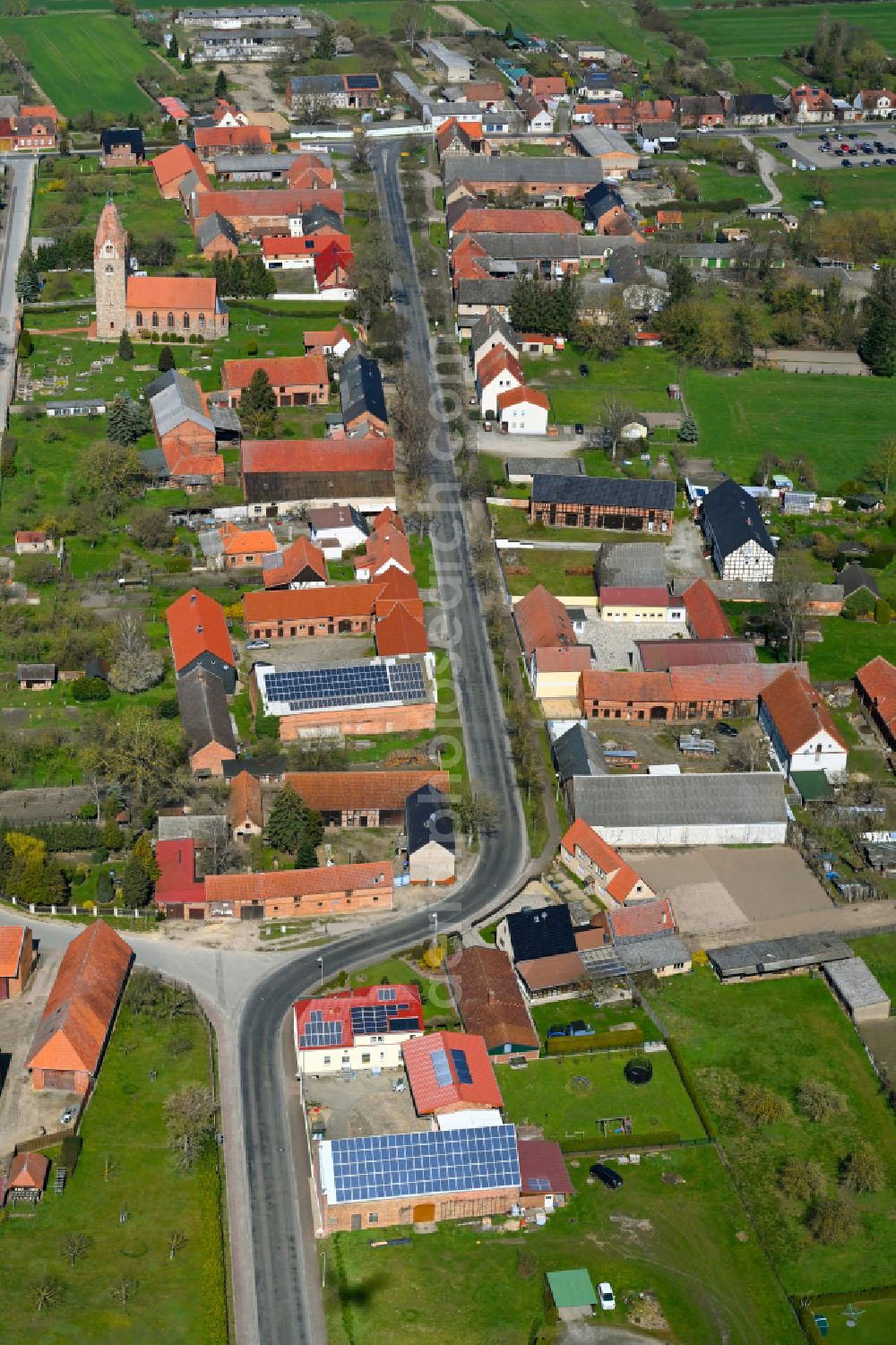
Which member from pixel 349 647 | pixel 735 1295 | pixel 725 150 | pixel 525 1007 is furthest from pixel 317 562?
pixel 725 150

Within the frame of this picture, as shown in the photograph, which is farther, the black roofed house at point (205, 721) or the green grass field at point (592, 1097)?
the black roofed house at point (205, 721)

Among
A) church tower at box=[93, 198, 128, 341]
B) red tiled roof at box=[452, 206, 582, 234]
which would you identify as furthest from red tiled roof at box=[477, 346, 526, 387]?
church tower at box=[93, 198, 128, 341]

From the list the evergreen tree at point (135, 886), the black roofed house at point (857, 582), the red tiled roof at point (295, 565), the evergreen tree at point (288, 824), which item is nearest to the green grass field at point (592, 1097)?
the evergreen tree at point (288, 824)

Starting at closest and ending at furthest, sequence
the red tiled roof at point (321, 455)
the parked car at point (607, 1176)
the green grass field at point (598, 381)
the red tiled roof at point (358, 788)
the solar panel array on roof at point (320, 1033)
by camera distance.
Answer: the parked car at point (607, 1176) → the solar panel array on roof at point (320, 1033) → the red tiled roof at point (358, 788) → the red tiled roof at point (321, 455) → the green grass field at point (598, 381)

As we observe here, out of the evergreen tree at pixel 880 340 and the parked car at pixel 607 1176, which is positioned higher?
the evergreen tree at pixel 880 340

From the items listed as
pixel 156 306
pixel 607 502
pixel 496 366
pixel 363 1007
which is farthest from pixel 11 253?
pixel 363 1007

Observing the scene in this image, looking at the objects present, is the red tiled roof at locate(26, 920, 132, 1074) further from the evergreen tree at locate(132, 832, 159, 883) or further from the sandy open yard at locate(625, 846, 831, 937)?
the sandy open yard at locate(625, 846, 831, 937)

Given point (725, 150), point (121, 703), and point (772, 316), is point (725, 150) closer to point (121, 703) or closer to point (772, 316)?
point (772, 316)

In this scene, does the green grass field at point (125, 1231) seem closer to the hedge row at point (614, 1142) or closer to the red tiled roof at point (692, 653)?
the hedge row at point (614, 1142)
